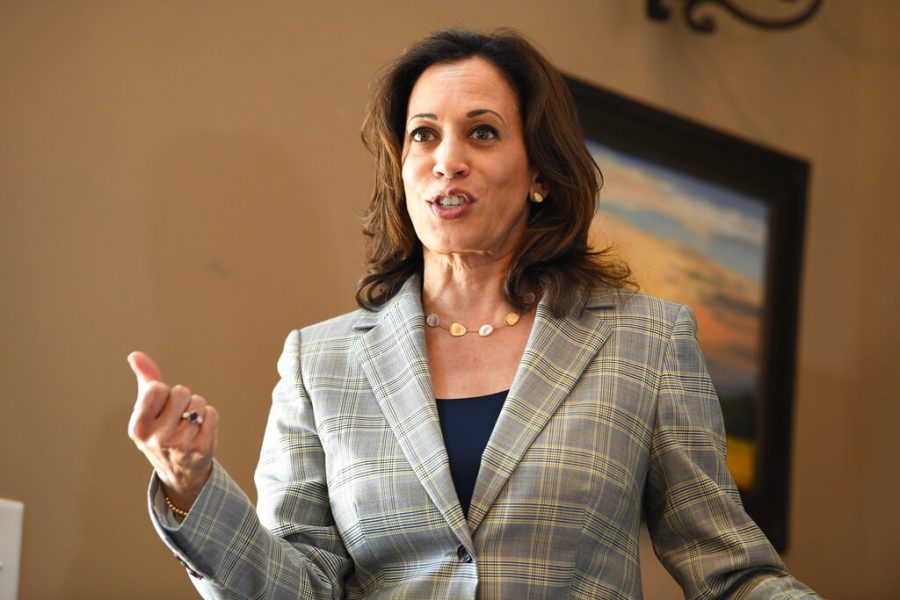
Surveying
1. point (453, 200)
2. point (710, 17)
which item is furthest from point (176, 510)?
point (710, 17)

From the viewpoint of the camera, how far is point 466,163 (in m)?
1.98

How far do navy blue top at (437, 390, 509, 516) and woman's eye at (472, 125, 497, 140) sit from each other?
395mm

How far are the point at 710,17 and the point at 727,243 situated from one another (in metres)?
0.66

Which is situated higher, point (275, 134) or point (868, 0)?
point (868, 0)

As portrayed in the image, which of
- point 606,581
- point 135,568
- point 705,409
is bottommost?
point 135,568

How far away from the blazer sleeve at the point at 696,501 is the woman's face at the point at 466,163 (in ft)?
1.04

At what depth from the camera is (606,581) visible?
183 centimetres

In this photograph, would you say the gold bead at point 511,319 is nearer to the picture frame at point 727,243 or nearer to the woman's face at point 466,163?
the woman's face at point 466,163

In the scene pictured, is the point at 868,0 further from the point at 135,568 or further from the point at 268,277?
the point at 135,568

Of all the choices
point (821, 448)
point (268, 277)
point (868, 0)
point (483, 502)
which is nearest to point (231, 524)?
point (483, 502)

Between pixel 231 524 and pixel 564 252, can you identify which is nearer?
pixel 231 524

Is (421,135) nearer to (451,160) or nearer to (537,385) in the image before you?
(451,160)

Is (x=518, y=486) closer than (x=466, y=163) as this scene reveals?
Yes

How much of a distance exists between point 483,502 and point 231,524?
1.13 ft
